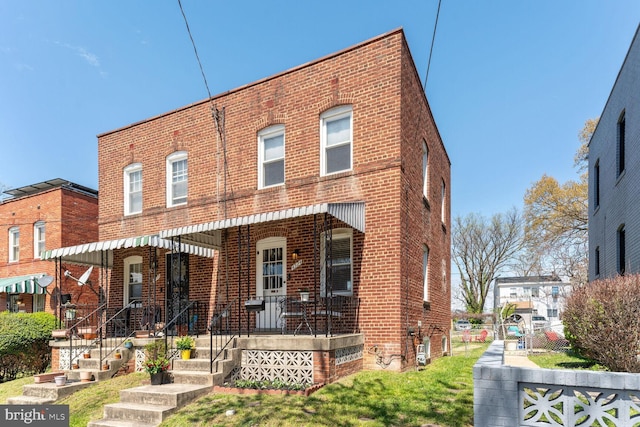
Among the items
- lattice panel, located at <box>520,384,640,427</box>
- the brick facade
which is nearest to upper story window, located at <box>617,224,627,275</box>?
the brick facade

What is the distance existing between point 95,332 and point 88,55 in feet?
26.8

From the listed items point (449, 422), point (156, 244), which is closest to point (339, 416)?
point (449, 422)

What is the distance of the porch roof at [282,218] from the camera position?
8.38 metres

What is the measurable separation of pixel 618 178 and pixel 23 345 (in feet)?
62.7

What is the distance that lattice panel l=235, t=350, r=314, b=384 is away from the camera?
789cm

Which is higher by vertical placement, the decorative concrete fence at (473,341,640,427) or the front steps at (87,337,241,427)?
the decorative concrete fence at (473,341,640,427)

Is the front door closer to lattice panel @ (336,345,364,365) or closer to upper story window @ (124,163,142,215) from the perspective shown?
lattice panel @ (336,345,364,365)

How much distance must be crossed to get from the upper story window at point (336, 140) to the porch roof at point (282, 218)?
1.37 meters

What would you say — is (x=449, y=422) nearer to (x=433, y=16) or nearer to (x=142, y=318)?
(x=433, y=16)

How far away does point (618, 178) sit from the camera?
46.7 ft

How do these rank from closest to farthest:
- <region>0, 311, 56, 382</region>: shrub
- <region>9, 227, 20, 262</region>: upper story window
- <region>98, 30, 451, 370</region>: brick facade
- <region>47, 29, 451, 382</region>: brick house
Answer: <region>47, 29, 451, 382</region>: brick house
<region>98, 30, 451, 370</region>: brick facade
<region>0, 311, 56, 382</region>: shrub
<region>9, 227, 20, 262</region>: upper story window

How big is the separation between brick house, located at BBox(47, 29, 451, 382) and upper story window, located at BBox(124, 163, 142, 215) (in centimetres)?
5

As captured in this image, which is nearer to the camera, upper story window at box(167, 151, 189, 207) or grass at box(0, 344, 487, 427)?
grass at box(0, 344, 487, 427)

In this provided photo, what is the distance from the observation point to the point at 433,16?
23.6ft
